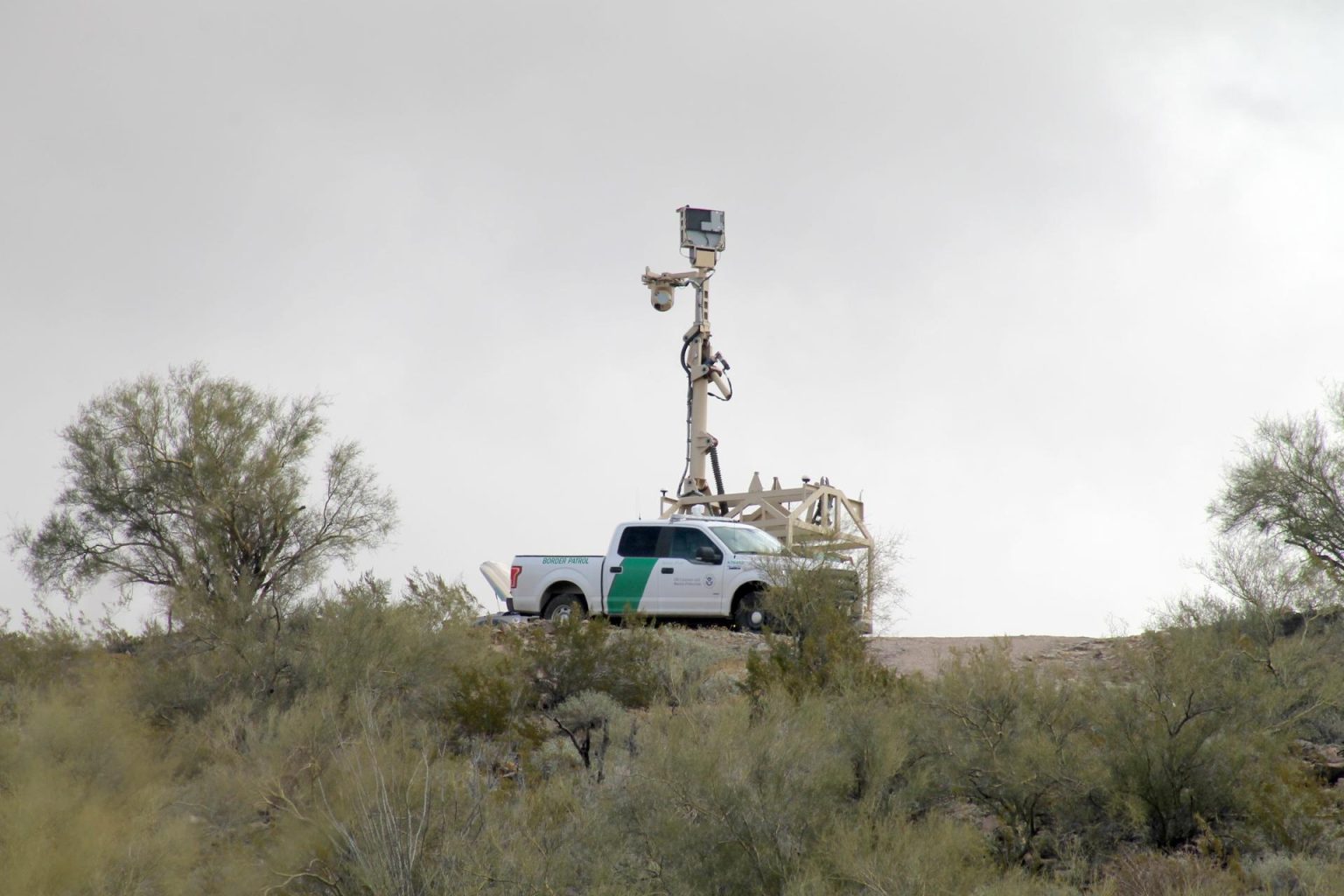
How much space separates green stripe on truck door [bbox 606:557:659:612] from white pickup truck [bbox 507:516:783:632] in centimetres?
1

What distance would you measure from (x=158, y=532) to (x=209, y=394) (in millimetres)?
3139

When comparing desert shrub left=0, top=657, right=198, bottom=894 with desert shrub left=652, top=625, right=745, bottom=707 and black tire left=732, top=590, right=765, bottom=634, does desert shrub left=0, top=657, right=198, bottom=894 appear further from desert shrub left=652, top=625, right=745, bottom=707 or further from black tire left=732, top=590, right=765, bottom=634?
black tire left=732, top=590, right=765, bottom=634

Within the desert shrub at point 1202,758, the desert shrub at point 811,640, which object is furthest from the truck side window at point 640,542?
the desert shrub at point 1202,758

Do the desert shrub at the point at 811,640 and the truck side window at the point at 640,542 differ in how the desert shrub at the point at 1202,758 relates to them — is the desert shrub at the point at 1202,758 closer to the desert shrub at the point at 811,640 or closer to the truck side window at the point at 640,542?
the desert shrub at the point at 811,640

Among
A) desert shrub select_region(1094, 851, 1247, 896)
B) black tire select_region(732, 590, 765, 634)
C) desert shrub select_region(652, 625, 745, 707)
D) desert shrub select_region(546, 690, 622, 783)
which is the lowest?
desert shrub select_region(1094, 851, 1247, 896)

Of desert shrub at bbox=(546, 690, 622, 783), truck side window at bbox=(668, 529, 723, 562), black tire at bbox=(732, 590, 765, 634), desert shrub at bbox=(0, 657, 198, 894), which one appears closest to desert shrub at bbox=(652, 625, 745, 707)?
desert shrub at bbox=(546, 690, 622, 783)

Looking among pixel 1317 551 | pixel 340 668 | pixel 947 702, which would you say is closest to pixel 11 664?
pixel 340 668

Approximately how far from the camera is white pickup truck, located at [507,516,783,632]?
64.3ft

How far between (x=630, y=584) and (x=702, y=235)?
50.6 ft

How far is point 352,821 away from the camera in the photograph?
830 centimetres

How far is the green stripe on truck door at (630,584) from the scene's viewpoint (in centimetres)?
2002

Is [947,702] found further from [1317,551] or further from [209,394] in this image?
[209,394]

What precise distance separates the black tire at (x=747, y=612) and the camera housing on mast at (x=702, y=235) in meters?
15.1

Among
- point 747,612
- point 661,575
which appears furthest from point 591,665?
point 661,575
